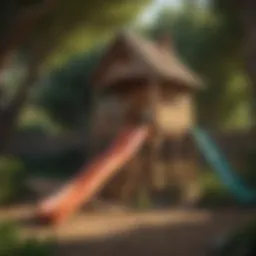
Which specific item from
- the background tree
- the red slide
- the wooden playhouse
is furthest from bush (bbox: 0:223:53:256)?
the background tree

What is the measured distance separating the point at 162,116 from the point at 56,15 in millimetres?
2439

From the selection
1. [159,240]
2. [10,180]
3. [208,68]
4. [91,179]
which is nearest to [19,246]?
[159,240]

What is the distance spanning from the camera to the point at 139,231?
18.8ft

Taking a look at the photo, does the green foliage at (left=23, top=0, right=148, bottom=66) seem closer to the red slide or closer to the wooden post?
the wooden post

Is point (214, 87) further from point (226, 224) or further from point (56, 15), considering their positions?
point (226, 224)

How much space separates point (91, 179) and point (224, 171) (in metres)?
2.29

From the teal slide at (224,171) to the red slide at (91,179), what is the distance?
1.10 metres

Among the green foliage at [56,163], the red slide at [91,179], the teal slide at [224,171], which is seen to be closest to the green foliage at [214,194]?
the teal slide at [224,171]

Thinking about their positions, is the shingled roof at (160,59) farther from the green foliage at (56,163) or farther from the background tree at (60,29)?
the green foliage at (56,163)

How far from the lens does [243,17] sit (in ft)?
14.0

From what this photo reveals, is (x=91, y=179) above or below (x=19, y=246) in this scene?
above

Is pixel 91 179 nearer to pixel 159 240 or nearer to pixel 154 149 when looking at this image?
pixel 154 149

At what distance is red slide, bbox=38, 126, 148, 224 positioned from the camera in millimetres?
6242

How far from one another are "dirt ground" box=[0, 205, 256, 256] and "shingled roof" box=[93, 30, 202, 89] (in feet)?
7.73
